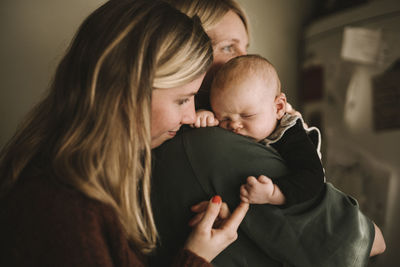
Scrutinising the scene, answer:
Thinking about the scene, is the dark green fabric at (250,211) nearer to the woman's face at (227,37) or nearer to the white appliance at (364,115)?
the woman's face at (227,37)

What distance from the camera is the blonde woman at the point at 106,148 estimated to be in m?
0.63

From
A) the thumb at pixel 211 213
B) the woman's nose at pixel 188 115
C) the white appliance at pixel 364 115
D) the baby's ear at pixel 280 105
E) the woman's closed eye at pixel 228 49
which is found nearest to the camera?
the thumb at pixel 211 213

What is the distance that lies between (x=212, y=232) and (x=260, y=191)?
0.16 m

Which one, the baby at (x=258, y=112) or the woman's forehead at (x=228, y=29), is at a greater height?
the woman's forehead at (x=228, y=29)

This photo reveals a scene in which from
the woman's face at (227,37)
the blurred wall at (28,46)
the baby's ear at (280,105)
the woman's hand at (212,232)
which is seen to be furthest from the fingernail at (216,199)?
the blurred wall at (28,46)

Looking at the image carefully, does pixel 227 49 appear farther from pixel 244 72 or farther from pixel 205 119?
pixel 205 119

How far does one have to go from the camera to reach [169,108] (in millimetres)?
807

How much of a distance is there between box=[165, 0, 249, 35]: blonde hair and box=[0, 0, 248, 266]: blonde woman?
244 mm

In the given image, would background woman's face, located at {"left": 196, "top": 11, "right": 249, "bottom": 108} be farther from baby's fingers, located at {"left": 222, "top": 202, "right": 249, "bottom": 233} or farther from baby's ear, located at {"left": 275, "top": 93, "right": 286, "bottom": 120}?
baby's fingers, located at {"left": 222, "top": 202, "right": 249, "bottom": 233}

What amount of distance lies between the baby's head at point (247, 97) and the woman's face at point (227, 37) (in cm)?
17

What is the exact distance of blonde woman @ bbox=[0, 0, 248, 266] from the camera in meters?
0.63

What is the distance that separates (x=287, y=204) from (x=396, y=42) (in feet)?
4.89

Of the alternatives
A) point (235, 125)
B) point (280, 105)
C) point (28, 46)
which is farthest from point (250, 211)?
point (28, 46)

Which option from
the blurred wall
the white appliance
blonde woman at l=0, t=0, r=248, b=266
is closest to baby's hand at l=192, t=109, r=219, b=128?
blonde woman at l=0, t=0, r=248, b=266
